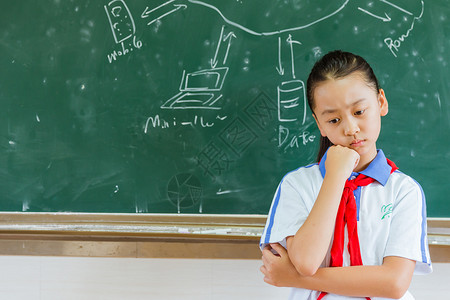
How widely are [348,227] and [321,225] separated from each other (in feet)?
0.40

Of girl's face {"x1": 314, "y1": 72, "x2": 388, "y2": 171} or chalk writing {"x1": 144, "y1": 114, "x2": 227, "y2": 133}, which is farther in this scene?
chalk writing {"x1": 144, "y1": 114, "x2": 227, "y2": 133}

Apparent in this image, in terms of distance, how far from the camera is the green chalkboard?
1648 millimetres

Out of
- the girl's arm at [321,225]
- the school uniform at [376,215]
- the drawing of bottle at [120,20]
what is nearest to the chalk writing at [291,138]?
the school uniform at [376,215]

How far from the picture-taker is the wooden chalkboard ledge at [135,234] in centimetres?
169

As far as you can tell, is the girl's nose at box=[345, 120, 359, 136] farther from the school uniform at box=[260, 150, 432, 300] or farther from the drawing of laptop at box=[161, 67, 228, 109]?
the drawing of laptop at box=[161, 67, 228, 109]

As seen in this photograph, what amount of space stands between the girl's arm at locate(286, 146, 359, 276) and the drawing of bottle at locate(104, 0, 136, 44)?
1096mm

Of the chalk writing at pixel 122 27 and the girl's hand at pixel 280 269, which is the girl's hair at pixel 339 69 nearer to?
the girl's hand at pixel 280 269

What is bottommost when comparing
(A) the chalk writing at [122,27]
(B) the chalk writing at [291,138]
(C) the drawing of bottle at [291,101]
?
(B) the chalk writing at [291,138]

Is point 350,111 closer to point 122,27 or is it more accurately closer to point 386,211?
point 386,211

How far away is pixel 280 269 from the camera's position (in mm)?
1173

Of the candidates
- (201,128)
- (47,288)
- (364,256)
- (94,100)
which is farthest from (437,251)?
(47,288)

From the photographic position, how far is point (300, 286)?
3.77ft

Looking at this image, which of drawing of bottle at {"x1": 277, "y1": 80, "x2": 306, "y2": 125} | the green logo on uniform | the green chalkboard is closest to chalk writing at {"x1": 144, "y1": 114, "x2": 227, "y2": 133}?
the green chalkboard

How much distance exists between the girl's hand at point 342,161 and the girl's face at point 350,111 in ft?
0.10
